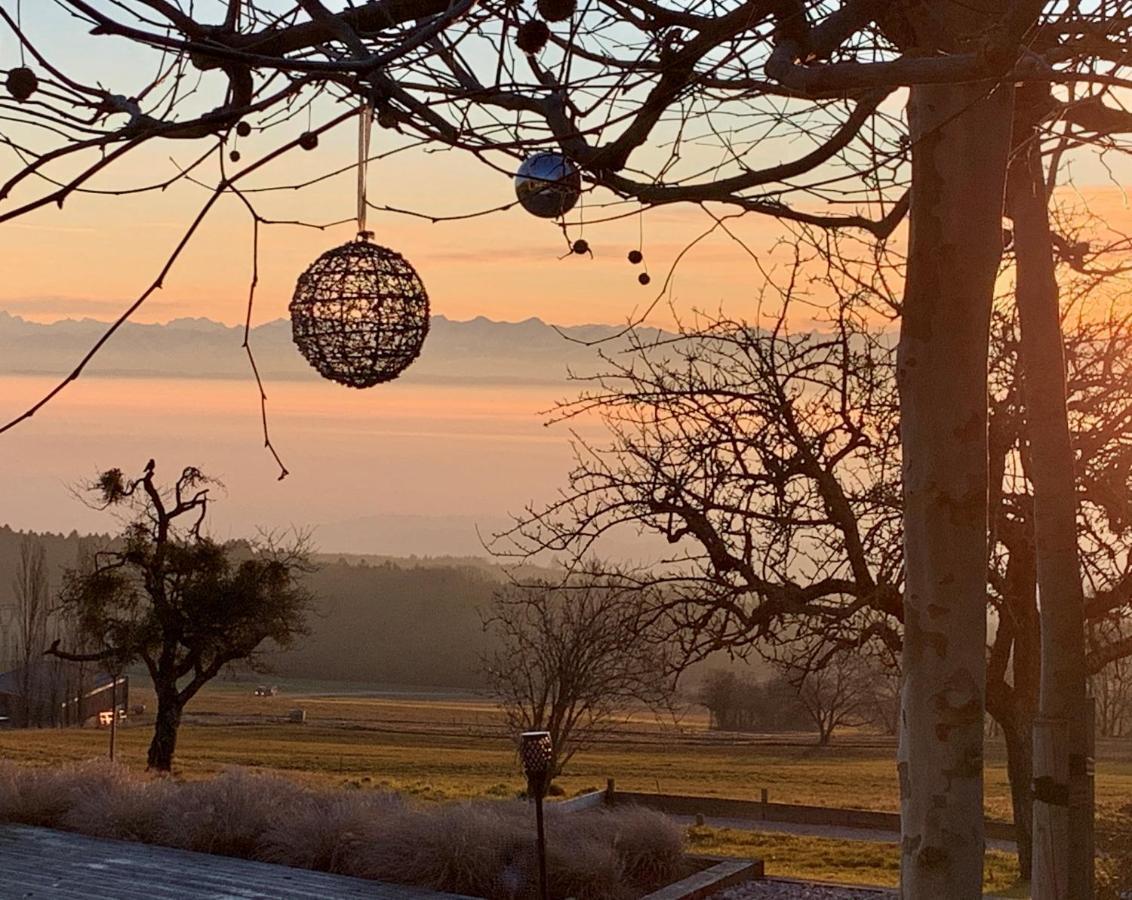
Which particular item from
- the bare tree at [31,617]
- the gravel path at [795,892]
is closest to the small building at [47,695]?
the bare tree at [31,617]

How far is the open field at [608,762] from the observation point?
486 inches

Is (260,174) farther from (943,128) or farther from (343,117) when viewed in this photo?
(943,128)

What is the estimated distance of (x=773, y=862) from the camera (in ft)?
36.7

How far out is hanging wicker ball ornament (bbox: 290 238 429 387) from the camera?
438 cm

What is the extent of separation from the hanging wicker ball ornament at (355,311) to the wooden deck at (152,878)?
383 cm

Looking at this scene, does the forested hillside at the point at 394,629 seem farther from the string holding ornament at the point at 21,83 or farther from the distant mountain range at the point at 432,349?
the string holding ornament at the point at 21,83

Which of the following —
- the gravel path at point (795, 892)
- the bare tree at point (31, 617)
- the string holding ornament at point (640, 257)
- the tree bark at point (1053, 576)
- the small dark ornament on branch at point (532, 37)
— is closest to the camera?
the small dark ornament on branch at point (532, 37)

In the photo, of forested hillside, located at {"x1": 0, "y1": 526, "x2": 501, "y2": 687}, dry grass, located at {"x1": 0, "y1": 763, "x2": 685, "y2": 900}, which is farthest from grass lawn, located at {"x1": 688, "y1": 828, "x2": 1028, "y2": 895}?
forested hillside, located at {"x1": 0, "y1": 526, "x2": 501, "y2": 687}

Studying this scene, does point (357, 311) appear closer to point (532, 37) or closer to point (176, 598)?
point (532, 37)

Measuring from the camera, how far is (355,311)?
4398mm

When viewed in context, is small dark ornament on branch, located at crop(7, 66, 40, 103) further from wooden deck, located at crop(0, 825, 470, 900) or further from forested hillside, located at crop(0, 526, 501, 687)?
forested hillside, located at crop(0, 526, 501, 687)

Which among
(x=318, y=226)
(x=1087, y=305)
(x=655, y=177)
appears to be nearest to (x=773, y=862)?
(x=1087, y=305)

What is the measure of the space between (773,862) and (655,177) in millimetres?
9162

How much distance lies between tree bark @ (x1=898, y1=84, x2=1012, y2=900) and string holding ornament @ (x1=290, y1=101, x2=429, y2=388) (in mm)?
2217
